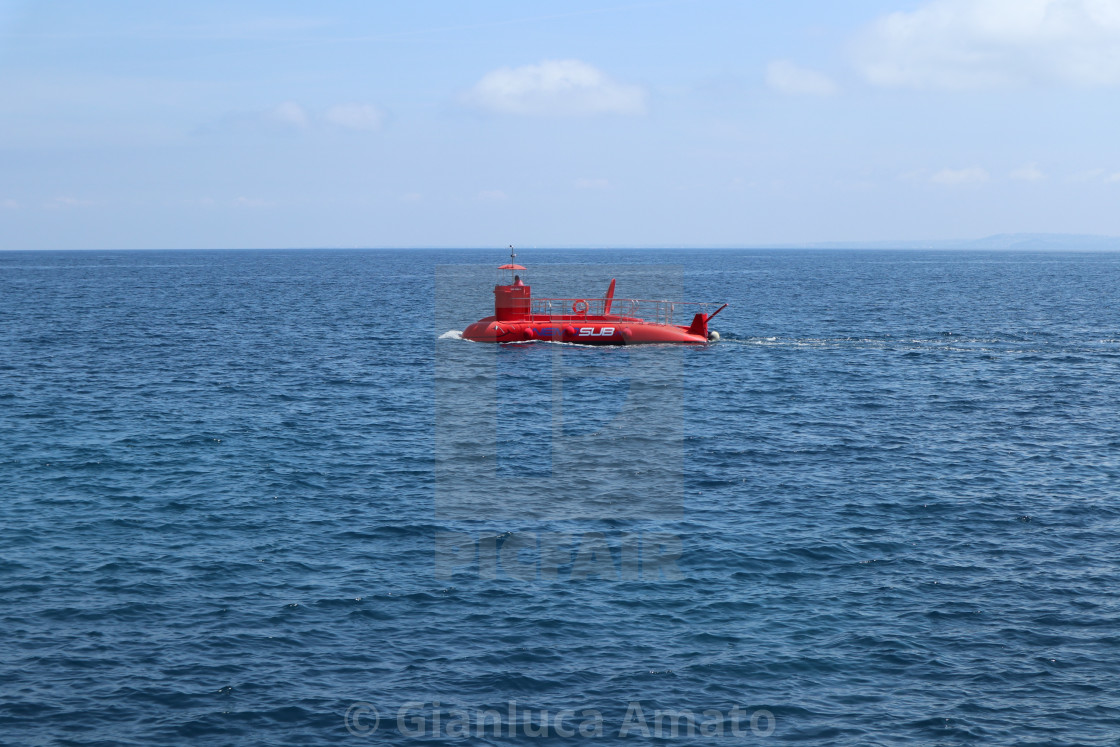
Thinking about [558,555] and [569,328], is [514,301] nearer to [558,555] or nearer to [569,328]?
[569,328]

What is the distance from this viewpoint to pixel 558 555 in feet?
90.6

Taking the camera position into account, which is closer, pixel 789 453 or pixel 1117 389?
pixel 789 453

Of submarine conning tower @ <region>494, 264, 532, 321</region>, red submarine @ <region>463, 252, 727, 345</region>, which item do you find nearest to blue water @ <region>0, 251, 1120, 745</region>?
red submarine @ <region>463, 252, 727, 345</region>

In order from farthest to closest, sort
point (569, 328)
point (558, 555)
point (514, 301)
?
1. point (514, 301)
2. point (569, 328)
3. point (558, 555)

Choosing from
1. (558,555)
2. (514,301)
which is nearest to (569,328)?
(514,301)

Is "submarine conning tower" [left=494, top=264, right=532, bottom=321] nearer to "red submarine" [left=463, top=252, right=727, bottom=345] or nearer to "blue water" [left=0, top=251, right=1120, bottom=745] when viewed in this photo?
"red submarine" [left=463, top=252, right=727, bottom=345]

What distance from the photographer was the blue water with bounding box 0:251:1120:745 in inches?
762

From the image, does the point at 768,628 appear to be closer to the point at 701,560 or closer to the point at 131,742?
the point at 701,560

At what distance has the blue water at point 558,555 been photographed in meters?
19.4

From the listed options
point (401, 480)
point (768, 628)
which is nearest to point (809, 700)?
point (768, 628)

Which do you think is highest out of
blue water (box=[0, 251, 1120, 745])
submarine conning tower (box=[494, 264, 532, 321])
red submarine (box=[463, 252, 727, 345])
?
submarine conning tower (box=[494, 264, 532, 321])

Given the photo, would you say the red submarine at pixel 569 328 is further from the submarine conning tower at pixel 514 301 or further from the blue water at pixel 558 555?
the blue water at pixel 558 555

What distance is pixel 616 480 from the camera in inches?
1410

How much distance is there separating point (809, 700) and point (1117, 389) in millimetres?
42851
